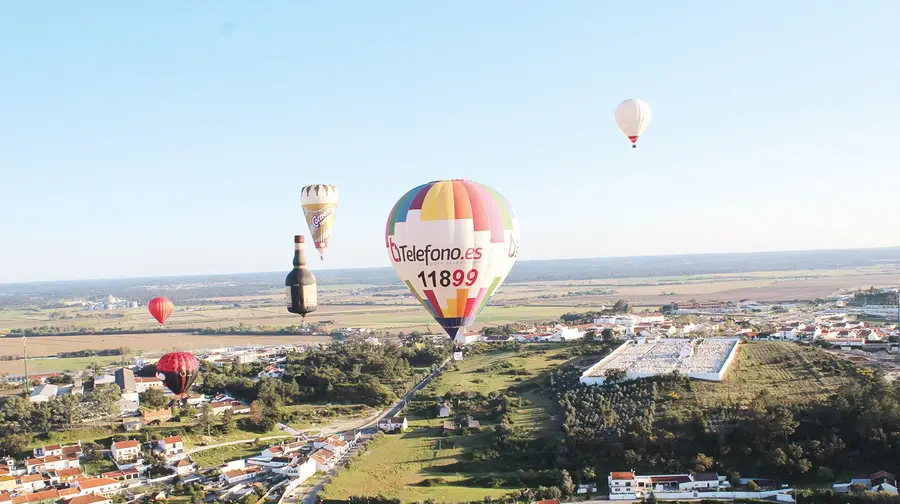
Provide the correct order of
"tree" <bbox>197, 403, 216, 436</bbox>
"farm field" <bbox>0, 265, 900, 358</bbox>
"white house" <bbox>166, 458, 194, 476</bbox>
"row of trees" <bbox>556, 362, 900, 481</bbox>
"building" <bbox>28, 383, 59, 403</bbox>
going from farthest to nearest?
"farm field" <bbox>0, 265, 900, 358</bbox>
"building" <bbox>28, 383, 59, 403</bbox>
"tree" <bbox>197, 403, 216, 436</bbox>
"white house" <bbox>166, 458, 194, 476</bbox>
"row of trees" <bbox>556, 362, 900, 481</bbox>

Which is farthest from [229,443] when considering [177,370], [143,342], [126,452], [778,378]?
[143,342]

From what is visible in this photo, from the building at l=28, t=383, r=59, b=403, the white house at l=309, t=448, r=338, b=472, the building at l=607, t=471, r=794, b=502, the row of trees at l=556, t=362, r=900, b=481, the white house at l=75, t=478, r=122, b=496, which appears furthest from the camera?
the building at l=28, t=383, r=59, b=403

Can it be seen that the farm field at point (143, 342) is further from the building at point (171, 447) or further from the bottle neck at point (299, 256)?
the bottle neck at point (299, 256)

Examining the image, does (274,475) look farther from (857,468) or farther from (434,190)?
(857,468)

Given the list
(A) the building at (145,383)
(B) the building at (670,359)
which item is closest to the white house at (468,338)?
(B) the building at (670,359)

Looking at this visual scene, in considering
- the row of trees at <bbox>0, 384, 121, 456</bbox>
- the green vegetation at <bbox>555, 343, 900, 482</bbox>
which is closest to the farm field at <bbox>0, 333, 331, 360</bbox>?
the row of trees at <bbox>0, 384, 121, 456</bbox>

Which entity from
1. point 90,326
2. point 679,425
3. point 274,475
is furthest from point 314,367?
point 90,326

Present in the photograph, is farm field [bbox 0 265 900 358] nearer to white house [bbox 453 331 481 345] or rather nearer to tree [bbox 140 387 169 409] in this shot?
white house [bbox 453 331 481 345]
